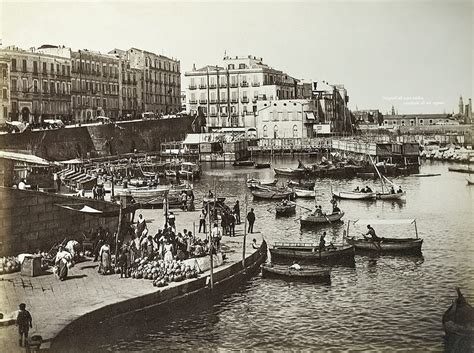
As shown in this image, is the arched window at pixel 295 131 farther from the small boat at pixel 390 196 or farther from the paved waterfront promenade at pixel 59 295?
the paved waterfront promenade at pixel 59 295

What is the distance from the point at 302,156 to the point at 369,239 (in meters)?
19.3

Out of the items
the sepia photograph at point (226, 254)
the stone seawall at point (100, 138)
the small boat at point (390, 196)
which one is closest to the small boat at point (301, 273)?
the sepia photograph at point (226, 254)

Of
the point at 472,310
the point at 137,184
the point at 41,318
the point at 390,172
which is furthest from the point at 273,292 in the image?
the point at 390,172

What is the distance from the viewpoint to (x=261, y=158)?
29312 mm

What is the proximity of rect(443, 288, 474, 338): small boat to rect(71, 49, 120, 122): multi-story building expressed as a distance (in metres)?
15.1

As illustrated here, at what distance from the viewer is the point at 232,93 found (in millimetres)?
28172

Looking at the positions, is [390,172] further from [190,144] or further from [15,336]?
[15,336]

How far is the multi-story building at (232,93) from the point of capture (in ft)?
83.6

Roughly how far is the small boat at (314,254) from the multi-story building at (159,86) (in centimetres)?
1330

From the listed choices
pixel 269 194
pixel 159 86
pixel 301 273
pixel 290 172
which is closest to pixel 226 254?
pixel 301 273

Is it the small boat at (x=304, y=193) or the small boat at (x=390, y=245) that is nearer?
the small boat at (x=390, y=245)

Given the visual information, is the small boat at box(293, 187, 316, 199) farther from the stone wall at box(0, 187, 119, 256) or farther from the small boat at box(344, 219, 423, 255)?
the stone wall at box(0, 187, 119, 256)

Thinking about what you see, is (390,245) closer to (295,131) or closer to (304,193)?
(304,193)

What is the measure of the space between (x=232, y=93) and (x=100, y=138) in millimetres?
7091
